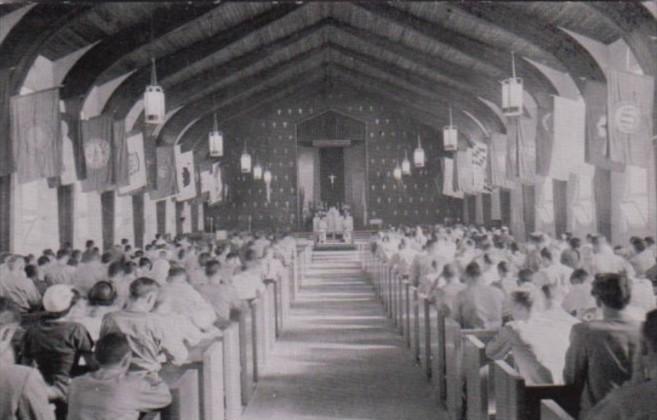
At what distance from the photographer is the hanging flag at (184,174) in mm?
21156

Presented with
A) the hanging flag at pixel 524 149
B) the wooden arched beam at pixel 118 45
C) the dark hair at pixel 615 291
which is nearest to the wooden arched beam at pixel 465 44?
the hanging flag at pixel 524 149

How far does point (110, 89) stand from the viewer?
61.6 feet

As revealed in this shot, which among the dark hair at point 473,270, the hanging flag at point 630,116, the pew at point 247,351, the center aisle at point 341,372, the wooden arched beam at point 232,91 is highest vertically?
the wooden arched beam at point 232,91

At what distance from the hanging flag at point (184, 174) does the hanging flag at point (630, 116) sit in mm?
13083

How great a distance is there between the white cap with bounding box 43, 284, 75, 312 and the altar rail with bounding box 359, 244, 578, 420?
2.68 meters

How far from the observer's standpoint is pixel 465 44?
16547 millimetres

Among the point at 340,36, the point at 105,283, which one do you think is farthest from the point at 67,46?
the point at 105,283

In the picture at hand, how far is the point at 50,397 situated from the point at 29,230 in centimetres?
1148

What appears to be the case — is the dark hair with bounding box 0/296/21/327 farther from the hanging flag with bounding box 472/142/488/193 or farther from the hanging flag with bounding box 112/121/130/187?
the hanging flag with bounding box 472/142/488/193

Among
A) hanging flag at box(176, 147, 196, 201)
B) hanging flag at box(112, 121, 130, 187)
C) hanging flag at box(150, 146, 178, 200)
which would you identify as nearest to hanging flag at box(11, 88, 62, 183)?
hanging flag at box(112, 121, 130, 187)

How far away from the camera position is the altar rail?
379 centimetres

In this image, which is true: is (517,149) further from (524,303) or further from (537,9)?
(524,303)

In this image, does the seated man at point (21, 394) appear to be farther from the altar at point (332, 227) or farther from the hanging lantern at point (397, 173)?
the hanging lantern at point (397, 173)

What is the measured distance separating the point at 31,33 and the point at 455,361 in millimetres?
9624
